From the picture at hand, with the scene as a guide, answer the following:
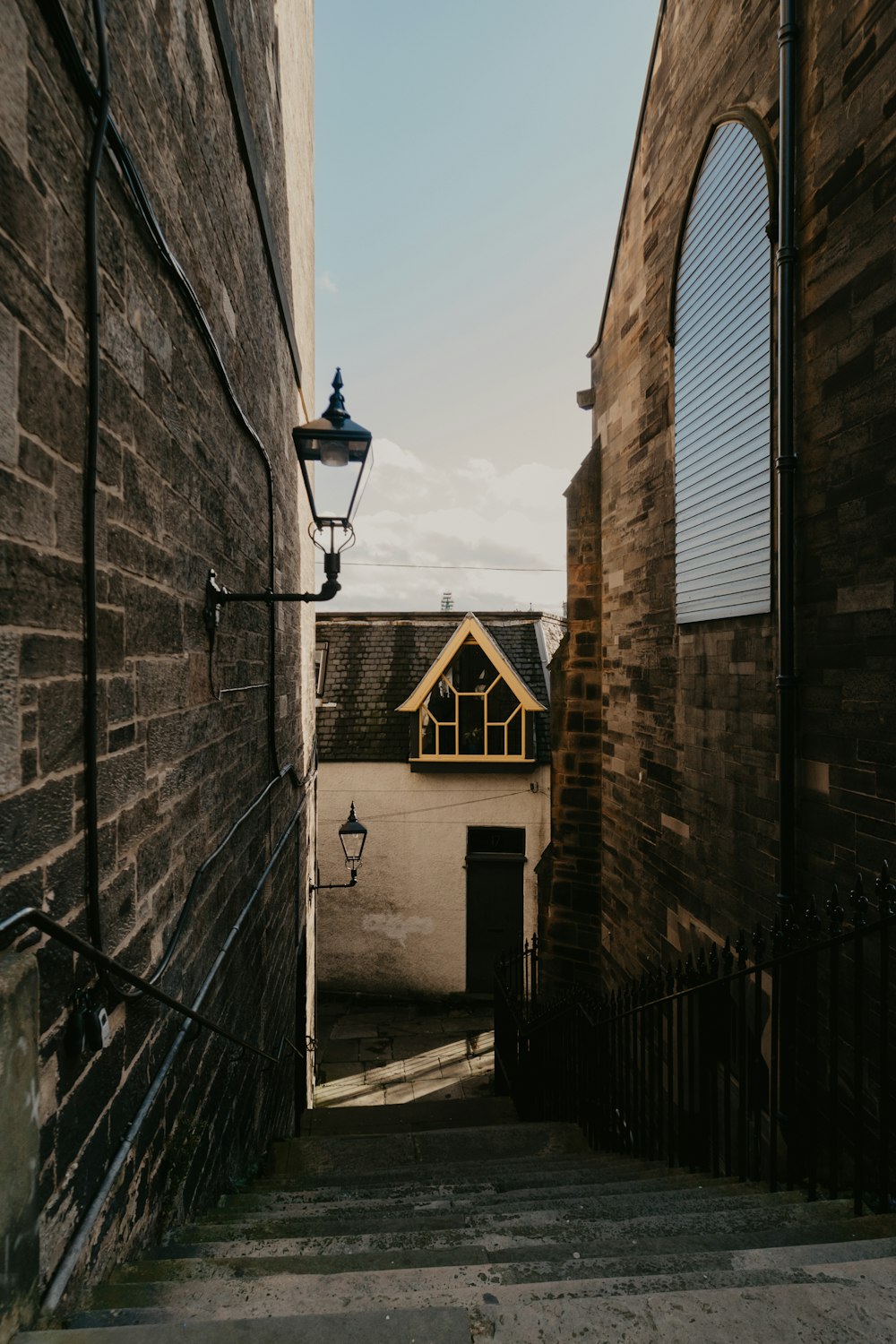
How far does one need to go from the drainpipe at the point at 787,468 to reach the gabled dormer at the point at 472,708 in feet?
31.9

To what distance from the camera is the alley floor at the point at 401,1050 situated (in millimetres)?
10547

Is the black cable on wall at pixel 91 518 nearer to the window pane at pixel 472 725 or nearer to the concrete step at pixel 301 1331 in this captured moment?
the concrete step at pixel 301 1331

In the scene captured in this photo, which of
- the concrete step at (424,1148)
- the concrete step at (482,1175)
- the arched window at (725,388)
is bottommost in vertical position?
the concrete step at (424,1148)

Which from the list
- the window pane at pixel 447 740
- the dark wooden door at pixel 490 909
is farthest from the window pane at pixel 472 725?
the dark wooden door at pixel 490 909

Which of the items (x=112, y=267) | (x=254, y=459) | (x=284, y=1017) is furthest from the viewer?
(x=284, y=1017)

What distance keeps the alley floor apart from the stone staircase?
697 centimetres

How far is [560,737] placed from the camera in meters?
9.02

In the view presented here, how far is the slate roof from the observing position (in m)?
14.7

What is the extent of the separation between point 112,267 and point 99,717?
1.29 metres

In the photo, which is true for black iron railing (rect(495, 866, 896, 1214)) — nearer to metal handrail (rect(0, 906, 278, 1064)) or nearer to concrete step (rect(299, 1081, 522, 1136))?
concrete step (rect(299, 1081, 522, 1136))

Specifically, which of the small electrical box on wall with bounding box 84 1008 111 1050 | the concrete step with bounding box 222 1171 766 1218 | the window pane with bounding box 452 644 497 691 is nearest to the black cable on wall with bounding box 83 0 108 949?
the small electrical box on wall with bounding box 84 1008 111 1050

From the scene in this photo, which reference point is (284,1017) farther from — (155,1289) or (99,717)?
(99,717)

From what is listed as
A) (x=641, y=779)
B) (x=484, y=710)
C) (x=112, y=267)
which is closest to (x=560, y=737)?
(x=641, y=779)

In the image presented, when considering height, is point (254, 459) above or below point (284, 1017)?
above
